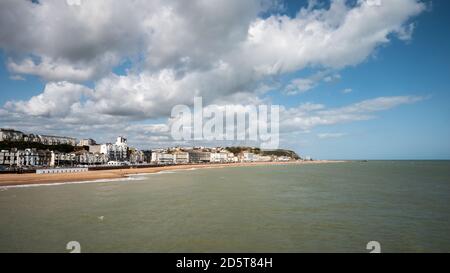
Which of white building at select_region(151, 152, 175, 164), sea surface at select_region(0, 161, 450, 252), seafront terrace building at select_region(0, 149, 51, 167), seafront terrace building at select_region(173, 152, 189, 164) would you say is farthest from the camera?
seafront terrace building at select_region(173, 152, 189, 164)

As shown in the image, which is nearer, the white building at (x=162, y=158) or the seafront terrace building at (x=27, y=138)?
the seafront terrace building at (x=27, y=138)

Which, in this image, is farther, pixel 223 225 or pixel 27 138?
pixel 27 138

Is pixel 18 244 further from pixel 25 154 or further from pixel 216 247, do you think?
pixel 25 154

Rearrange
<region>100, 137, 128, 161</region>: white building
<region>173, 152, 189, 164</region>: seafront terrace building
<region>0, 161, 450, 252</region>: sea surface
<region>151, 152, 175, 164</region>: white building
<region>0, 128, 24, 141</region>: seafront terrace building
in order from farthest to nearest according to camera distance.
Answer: <region>173, 152, 189, 164</region>: seafront terrace building, <region>151, 152, 175, 164</region>: white building, <region>100, 137, 128, 161</region>: white building, <region>0, 128, 24, 141</region>: seafront terrace building, <region>0, 161, 450, 252</region>: sea surface

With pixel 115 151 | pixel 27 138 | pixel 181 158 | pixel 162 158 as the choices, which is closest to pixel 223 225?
pixel 115 151

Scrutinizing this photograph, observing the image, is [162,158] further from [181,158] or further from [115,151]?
[115,151]

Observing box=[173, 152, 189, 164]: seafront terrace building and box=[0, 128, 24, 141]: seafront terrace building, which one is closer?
box=[0, 128, 24, 141]: seafront terrace building

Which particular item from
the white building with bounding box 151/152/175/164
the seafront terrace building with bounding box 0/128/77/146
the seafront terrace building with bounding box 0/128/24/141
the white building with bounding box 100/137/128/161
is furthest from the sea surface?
the seafront terrace building with bounding box 0/128/24/141

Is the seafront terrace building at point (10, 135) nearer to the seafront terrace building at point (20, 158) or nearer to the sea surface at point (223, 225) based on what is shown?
the seafront terrace building at point (20, 158)

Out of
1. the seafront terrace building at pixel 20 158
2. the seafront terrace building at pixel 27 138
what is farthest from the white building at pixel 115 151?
the seafront terrace building at pixel 20 158

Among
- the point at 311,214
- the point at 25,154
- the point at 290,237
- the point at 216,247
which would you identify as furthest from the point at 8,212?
the point at 25,154

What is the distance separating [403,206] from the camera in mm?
21609

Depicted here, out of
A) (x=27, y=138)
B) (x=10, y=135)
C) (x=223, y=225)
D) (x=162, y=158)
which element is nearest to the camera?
(x=223, y=225)

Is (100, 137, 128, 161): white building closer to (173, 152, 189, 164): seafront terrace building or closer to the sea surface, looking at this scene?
(173, 152, 189, 164): seafront terrace building
